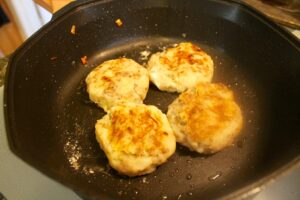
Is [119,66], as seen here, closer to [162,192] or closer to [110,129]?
[110,129]

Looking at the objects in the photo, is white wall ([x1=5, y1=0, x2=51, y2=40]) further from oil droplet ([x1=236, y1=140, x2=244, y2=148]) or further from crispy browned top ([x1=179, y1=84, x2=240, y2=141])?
oil droplet ([x1=236, y1=140, x2=244, y2=148])

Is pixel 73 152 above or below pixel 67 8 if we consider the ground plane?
below

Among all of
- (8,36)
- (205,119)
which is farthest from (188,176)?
(8,36)

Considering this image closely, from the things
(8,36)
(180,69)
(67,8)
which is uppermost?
(67,8)

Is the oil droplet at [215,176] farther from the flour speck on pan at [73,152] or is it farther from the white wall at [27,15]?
the white wall at [27,15]

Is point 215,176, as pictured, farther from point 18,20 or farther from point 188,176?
point 18,20

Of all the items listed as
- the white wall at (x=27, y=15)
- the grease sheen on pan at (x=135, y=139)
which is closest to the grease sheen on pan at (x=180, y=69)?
the grease sheen on pan at (x=135, y=139)

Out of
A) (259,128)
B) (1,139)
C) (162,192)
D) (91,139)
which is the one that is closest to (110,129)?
(91,139)

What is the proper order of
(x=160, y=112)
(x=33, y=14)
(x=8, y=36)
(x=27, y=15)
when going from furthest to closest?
(x=8, y=36) → (x=27, y=15) → (x=33, y=14) → (x=160, y=112)
